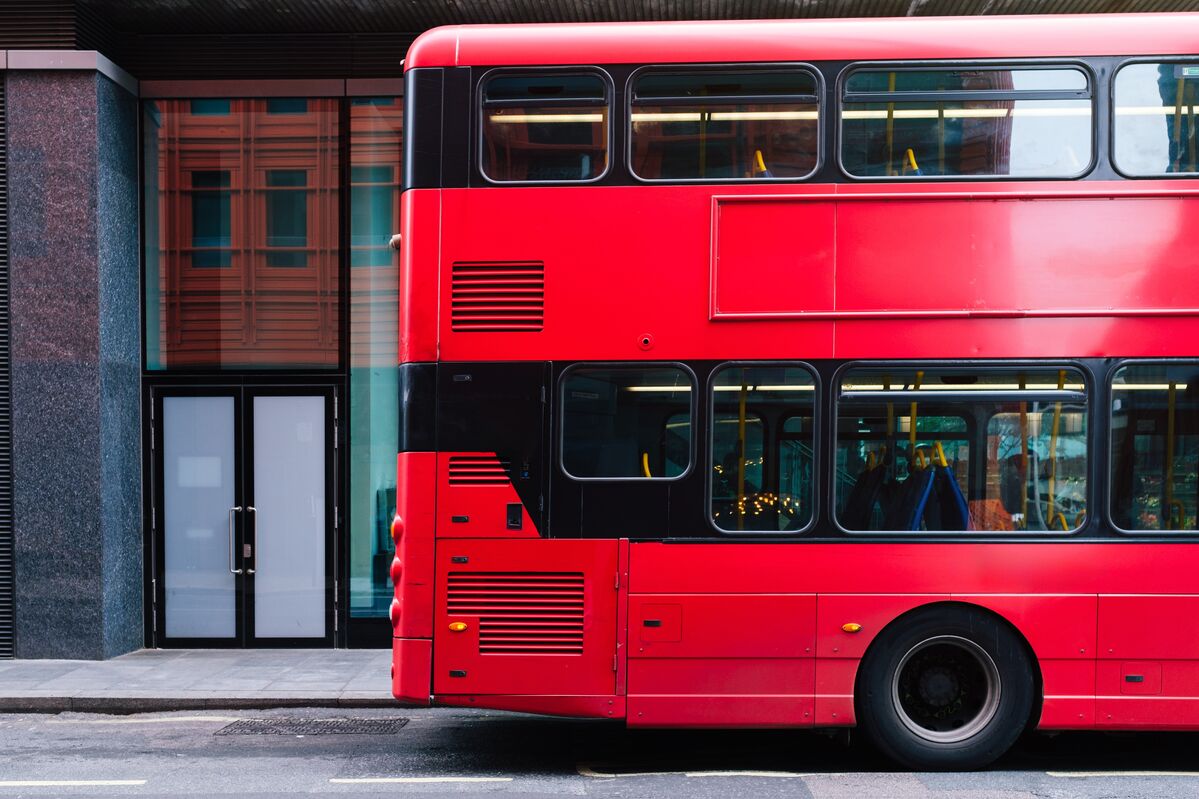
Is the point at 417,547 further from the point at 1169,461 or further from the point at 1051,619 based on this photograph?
the point at 1169,461

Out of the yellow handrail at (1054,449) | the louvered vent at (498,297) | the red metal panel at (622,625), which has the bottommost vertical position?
the red metal panel at (622,625)

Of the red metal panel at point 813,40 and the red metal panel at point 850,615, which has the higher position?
the red metal panel at point 813,40

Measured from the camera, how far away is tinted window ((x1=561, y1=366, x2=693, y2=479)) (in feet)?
19.7

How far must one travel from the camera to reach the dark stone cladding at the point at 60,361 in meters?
9.69

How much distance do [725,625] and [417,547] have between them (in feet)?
6.18

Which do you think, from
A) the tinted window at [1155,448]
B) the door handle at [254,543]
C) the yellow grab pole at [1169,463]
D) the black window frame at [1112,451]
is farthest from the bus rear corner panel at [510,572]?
the door handle at [254,543]

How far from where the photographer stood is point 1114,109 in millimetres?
5910

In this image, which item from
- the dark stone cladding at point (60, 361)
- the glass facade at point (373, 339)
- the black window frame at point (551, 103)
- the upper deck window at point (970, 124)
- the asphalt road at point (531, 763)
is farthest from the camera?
the glass facade at point (373, 339)

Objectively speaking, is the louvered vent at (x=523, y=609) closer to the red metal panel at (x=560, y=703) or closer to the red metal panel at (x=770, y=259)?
the red metal panel at (x=560, y=703)

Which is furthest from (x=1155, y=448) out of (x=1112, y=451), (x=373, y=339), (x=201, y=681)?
(x=201, y=681)

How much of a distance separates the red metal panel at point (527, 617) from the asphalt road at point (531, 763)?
60 centimetres

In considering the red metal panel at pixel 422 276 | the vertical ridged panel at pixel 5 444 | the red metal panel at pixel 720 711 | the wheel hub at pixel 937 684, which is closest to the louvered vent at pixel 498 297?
the red metal panel at pixel 422 276

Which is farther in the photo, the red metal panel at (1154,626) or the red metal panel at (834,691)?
the red metal panel at (834,691)

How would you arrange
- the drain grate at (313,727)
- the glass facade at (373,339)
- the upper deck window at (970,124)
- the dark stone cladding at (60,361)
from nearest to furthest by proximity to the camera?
the upper deck window at (970,124)
the drain grate at (313,727)
the dark stone cladding at (60,361)
the glass facade at (373,339)
